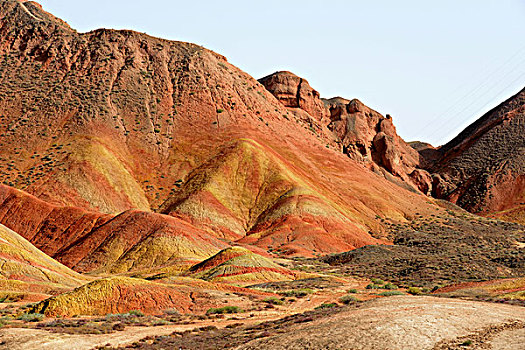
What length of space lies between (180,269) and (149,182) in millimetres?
35848

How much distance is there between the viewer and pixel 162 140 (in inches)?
3565

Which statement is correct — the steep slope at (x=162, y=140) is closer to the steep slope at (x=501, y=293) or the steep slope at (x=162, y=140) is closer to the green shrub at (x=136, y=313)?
the steep slope at (x=501, y=293)

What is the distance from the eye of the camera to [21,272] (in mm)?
37125

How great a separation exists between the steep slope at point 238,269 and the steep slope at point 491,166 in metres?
73.6

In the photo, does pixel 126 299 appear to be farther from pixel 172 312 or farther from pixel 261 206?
pixel 261 206

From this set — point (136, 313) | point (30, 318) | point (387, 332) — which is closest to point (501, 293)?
point (387, 332)

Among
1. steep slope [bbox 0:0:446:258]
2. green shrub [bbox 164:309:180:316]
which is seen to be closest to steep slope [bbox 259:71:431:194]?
steep slope [bbox 0:0:446:258]

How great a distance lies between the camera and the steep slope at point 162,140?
241ft

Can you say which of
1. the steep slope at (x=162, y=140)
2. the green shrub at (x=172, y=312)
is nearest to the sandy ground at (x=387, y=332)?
the green shrub at (x=172, y=312)

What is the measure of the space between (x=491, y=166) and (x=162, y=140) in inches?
3205

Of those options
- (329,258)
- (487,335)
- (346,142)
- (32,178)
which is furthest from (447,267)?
(346,142)

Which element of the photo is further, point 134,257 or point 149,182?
point 149,182

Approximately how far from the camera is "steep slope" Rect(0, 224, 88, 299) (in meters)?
34.0

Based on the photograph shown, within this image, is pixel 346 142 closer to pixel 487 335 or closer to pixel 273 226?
pixel 273 226
